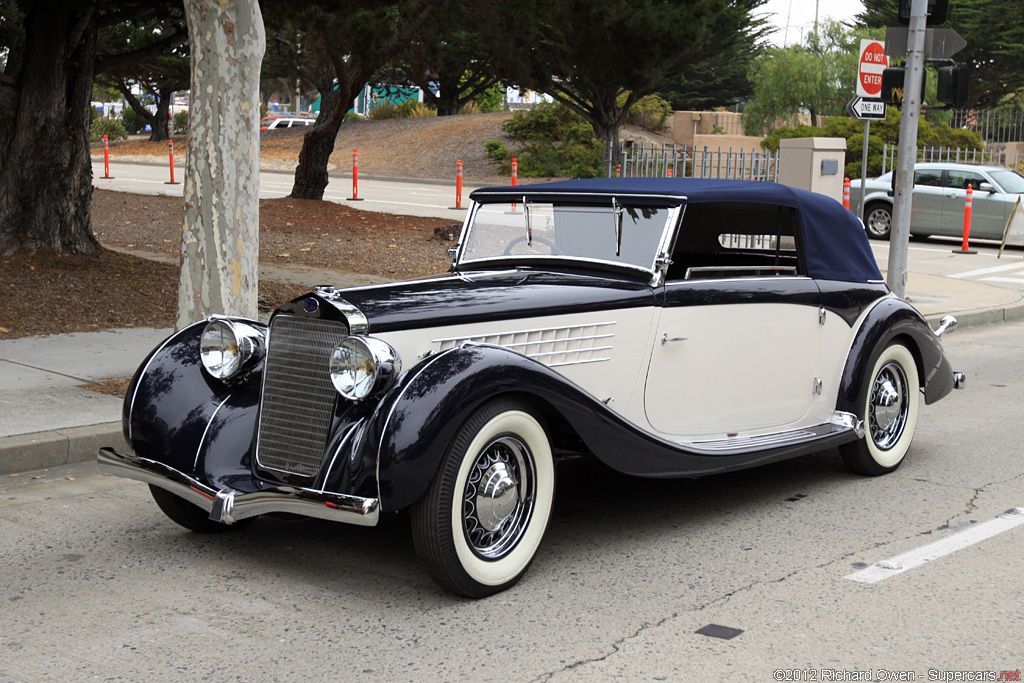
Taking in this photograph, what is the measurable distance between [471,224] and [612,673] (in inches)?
113

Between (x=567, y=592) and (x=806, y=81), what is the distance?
130ft

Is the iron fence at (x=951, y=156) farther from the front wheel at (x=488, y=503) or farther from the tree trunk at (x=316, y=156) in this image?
the front wheel at (x=488, y=503)

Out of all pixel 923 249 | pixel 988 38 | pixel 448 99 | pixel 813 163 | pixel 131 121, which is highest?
pixel 988 38

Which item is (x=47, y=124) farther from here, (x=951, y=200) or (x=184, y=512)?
(x=951, y=200)

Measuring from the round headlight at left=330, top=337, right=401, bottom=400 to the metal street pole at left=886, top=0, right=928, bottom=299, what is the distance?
26.9 ft

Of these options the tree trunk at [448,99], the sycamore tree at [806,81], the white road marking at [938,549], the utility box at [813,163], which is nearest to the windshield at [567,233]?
the white road marking at [938,549]

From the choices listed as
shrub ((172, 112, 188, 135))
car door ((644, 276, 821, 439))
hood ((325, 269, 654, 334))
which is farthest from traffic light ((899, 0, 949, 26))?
shrub ((172, 112, 188, 135))

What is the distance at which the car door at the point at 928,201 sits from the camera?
20594mm

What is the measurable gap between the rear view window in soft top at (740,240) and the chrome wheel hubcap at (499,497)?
1.55m

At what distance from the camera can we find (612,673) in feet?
11.7

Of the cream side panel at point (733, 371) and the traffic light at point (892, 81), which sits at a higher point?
the traffic light at point (892, 81)

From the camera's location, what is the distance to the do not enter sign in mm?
12828

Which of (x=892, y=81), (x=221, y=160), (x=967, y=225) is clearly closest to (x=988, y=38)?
(x=967, y=225)

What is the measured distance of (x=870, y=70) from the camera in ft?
42.5
